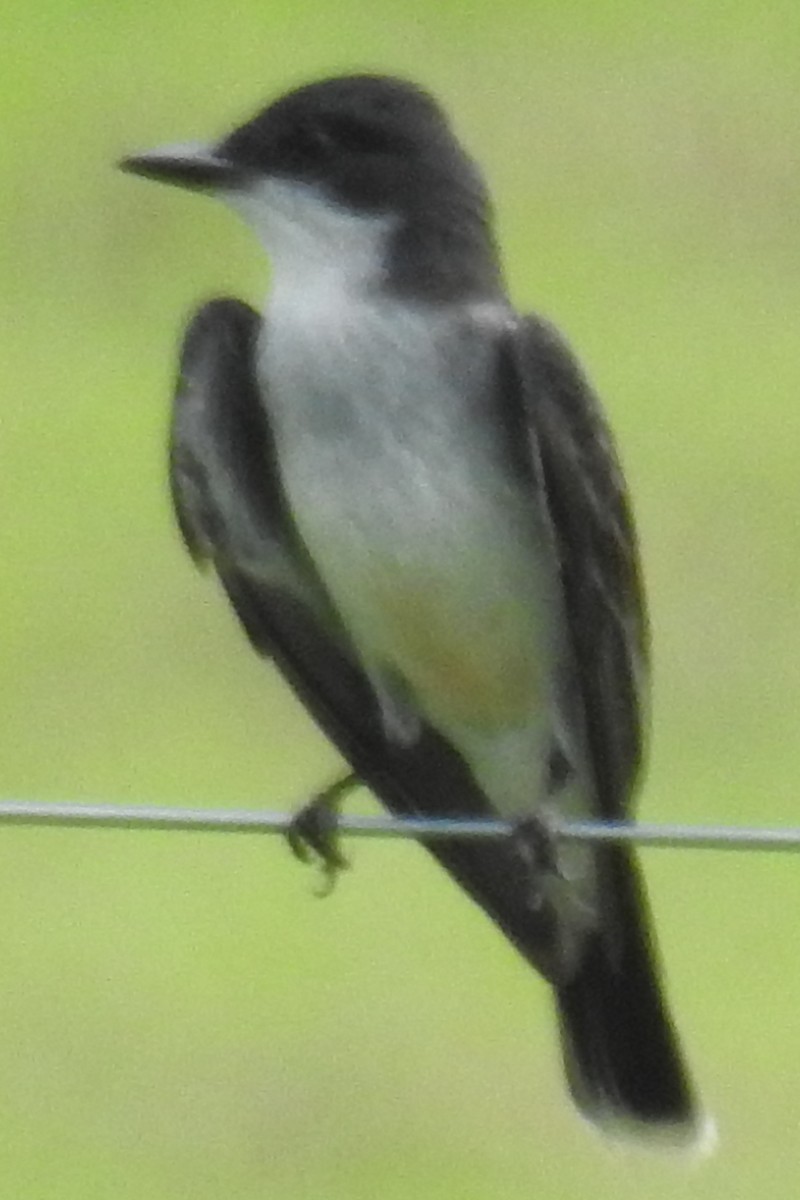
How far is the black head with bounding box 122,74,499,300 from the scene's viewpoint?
288cm

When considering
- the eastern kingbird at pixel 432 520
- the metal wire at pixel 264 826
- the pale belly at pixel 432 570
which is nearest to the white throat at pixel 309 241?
the eastern kingbird at pixel 432 520

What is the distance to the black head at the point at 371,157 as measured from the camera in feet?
9.43

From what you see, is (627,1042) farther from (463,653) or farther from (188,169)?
(188,169)

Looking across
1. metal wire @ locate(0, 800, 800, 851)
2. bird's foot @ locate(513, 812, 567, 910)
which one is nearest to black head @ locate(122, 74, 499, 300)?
bird's foot @ locate(513, 812, 567, 910)

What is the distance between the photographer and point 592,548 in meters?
2.80

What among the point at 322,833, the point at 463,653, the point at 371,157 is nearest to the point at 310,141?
the point at 371,157

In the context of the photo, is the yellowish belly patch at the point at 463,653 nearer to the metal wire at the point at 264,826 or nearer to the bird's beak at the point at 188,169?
the bird's beak at the point at 188,169

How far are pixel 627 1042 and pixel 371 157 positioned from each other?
2.13ft

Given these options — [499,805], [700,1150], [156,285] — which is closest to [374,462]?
[499,805]

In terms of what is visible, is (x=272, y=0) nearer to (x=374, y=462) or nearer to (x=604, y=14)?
(x=604, y=14)

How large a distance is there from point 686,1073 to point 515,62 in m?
1.29

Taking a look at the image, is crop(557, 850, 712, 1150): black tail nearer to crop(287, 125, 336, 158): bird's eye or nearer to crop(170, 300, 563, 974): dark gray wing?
crop(170, 300, 563, 974): dark gray wing

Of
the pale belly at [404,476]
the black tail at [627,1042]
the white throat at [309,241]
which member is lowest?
the black tail at [627,1042]

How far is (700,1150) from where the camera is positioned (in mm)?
2957
